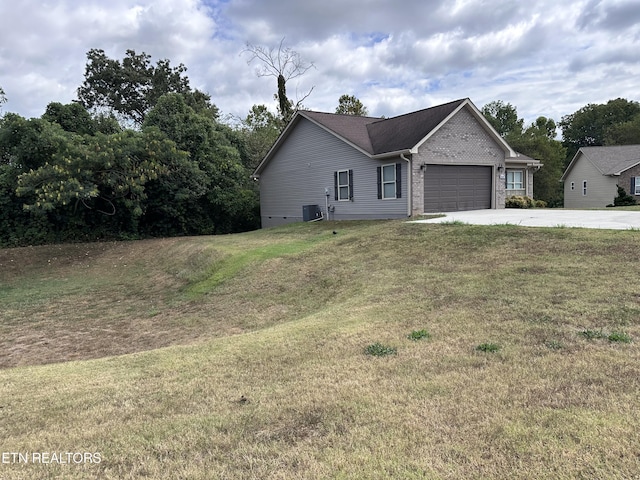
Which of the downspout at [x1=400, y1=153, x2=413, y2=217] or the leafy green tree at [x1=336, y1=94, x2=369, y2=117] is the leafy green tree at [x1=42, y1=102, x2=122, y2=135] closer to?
the downspout at [x1=400, y1=153, x2=413, y2=217]

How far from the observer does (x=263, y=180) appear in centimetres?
2486

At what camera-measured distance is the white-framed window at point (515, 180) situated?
950 inches

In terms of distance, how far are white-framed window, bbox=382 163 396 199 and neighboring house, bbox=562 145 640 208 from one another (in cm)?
2226

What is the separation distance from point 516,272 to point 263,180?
19231mm

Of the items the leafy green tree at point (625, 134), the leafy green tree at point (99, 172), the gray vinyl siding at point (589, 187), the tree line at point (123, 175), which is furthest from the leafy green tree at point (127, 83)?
the leafy green tree at point (625, 134)

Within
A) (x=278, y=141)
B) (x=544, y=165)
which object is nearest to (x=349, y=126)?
(x=278, y=141)

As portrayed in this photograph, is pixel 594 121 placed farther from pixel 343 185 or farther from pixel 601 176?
pixel 343 185

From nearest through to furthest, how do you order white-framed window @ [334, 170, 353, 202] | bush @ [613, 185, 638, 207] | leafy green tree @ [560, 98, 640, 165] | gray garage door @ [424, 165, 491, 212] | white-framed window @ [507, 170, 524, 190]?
gray garage door @ [424, 165, 491, 212] < white-framed window @ [334, 170, 353, 202] < white-framed window @ [507, 170, 524, 190] < bush @ [613, 185, 638, 207] < leafy green tree @ [560, 98, 640, 165]

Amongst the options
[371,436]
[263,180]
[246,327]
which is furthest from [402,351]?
[263,180]

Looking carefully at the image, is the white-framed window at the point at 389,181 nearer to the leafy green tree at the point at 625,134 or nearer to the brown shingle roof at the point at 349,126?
the brown shingle roof at the point at 349,126

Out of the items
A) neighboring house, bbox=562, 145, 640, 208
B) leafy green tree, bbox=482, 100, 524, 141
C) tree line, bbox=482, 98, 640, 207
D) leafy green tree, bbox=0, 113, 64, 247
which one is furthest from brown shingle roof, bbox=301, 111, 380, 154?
leafy green tree, bbox=482, 100, 524, 141

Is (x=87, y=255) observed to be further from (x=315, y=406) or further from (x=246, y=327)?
(x=315, y=406)

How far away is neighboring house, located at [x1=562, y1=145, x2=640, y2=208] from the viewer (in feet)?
100

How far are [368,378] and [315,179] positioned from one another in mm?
17686
